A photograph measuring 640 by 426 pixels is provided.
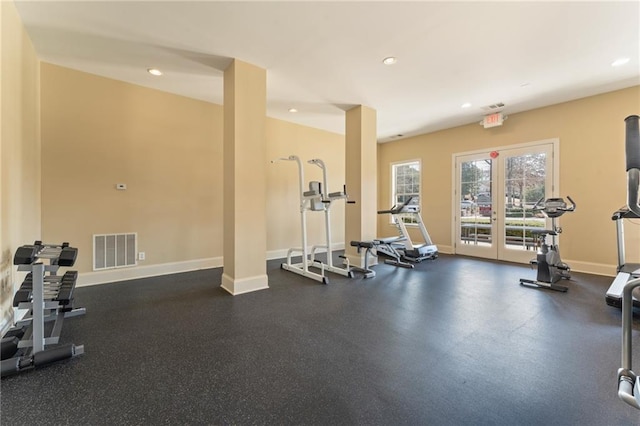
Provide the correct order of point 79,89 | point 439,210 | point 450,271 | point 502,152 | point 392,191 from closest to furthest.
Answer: point 79,89, point 450,271, point 502,152, point 439,210, point 392,191

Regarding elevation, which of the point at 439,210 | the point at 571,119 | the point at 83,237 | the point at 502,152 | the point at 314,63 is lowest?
the point at 83,237

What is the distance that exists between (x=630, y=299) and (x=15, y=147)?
452 centimetres

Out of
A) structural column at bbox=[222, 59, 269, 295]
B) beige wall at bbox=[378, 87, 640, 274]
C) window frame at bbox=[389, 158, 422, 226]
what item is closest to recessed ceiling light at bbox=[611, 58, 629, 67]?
beige wall at bbox=[378, 87, 640, 274]

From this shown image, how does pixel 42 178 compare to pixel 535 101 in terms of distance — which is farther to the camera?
pixel 535 101

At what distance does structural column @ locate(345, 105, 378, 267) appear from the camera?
4.96m

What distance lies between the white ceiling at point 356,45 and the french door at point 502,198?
120cm

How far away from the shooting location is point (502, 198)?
18.0ft

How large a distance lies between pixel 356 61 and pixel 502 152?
390 cm

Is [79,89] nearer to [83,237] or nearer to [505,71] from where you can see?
[83,237]

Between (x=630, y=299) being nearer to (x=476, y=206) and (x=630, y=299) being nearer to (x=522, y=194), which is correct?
(x=522, y=194)

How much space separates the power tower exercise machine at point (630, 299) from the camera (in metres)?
1.07

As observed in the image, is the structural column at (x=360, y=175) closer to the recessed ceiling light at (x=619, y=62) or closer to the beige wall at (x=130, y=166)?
the beige wall at (x=130, y=166)

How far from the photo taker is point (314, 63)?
346 cm

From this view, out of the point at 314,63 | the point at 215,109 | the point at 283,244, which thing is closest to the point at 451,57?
the point at 314,63
